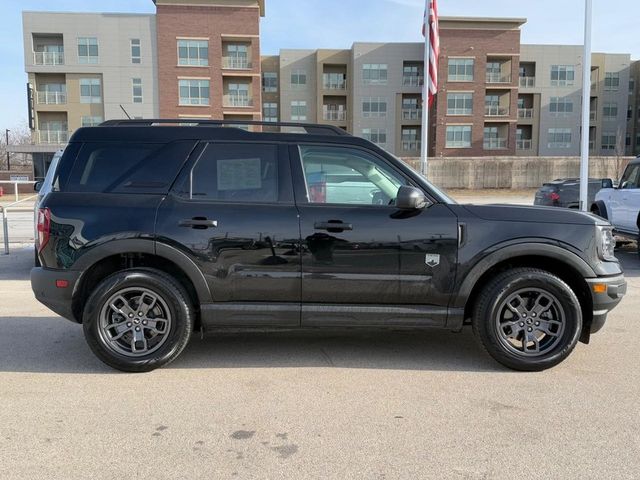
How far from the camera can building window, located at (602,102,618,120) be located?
69.3 meters

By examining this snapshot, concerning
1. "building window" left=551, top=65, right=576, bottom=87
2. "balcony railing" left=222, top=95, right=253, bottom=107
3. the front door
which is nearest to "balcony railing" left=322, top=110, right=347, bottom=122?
"balcony railing" left=222, top=95, right=253, bottom=107

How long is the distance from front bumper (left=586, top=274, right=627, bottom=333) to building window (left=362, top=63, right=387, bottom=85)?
5946 cm

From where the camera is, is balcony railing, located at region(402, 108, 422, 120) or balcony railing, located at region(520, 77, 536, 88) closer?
balcony railing, located at region(402, 108, 422, 120)

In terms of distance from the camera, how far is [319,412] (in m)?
3.71

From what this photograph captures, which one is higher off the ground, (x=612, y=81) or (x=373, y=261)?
(x=612, y=81)

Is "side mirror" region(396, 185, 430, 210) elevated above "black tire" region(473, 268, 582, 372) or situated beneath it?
elevated above

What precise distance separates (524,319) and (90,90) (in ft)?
178

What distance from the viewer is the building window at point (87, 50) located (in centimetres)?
5041

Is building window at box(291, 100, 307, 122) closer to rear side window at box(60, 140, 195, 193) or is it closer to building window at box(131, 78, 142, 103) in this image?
building window at box(131, 78, 142, 103)

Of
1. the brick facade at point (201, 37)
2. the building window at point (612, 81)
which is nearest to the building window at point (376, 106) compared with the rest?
the brick facade at point (201, 37)

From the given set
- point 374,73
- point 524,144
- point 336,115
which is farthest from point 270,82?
point 524,144

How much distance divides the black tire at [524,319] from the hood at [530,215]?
428 millimetres

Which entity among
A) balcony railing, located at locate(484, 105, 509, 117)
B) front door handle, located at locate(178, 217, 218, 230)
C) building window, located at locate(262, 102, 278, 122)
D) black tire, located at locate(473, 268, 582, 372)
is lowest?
black tire, located at locate(473, 268, 582, 372)

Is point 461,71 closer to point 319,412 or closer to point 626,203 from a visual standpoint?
point 626,203
